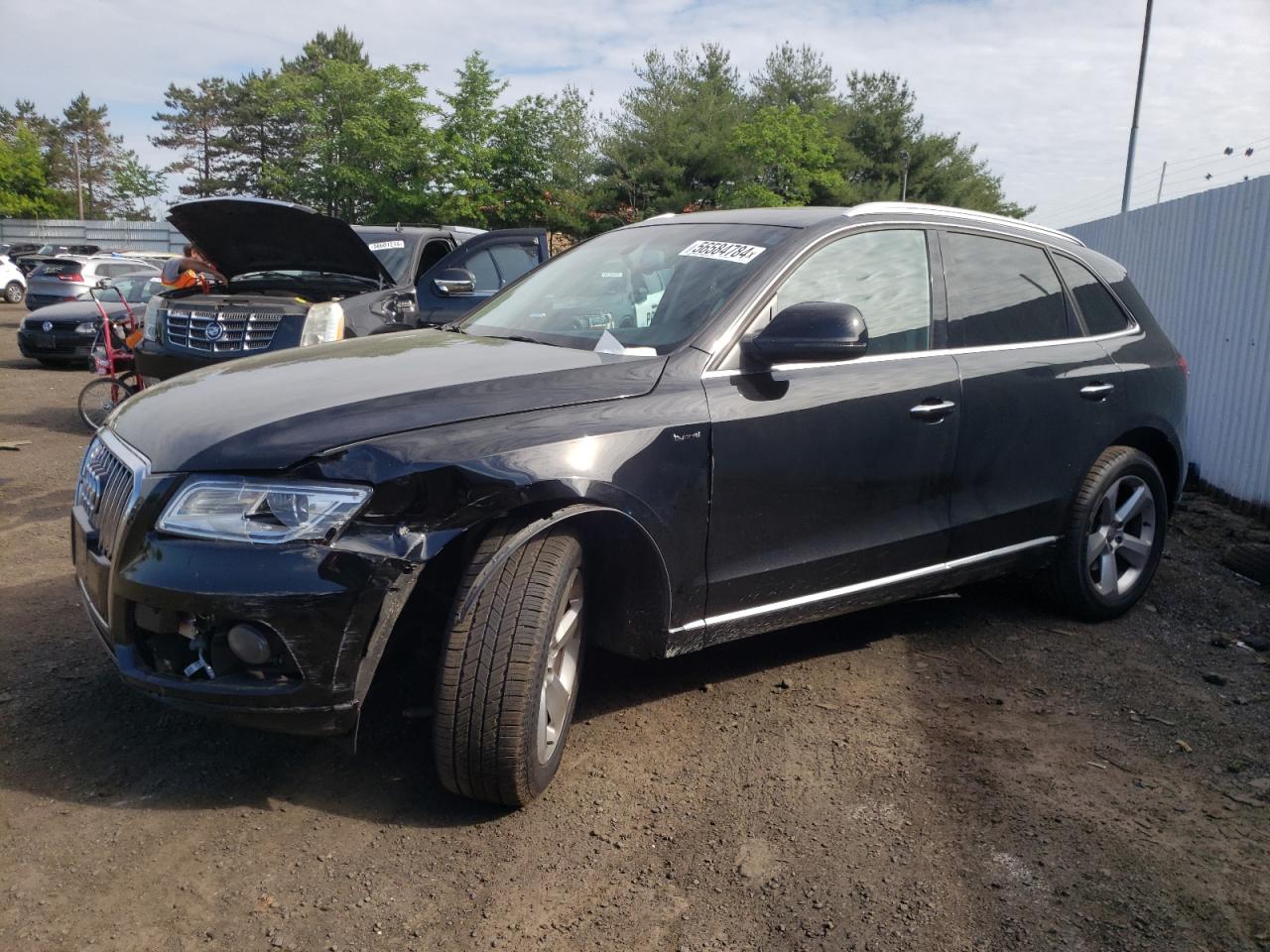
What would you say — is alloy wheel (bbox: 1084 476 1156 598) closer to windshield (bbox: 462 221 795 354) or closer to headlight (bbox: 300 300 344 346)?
windshield (bbox: 462 221 795 354)

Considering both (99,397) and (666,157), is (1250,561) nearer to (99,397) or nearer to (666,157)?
(99,397)

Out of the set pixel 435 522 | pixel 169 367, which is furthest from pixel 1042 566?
pixel 169 367

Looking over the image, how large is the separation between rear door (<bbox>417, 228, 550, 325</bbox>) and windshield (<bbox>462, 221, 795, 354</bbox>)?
284 cm

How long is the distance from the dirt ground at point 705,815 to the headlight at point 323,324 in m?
3.39

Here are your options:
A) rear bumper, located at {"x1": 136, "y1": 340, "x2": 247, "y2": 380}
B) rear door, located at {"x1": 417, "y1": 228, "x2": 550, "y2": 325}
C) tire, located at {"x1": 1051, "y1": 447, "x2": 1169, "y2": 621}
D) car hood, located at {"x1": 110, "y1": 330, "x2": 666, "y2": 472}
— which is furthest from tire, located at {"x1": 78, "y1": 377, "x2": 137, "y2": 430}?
tire, located at {"x1": 1051, "y1": 447, "x2": 1169, "y2": 621}

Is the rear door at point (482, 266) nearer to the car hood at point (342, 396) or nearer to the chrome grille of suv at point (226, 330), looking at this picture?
the chrome grille of suv at point (226, 330)

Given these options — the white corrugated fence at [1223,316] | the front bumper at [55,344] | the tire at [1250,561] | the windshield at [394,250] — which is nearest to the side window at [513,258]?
the windshield at [394,250]

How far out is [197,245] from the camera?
7.54 meters

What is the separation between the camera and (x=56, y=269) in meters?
21.1

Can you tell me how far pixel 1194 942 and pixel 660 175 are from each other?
35.2 m

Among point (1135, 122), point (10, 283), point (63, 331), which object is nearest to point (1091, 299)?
point (63, 331)

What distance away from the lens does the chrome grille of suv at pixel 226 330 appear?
749 centimetres

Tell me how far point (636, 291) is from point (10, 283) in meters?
33.7

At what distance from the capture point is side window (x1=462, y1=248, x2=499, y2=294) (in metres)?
8.26
